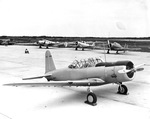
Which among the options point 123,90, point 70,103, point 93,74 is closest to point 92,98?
point 70,103

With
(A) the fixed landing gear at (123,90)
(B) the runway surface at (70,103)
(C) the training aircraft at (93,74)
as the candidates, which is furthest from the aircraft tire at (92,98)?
(A) the fixed landing gear at (123,90)

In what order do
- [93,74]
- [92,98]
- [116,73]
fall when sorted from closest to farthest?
[92,98], [116,73], [93,74]

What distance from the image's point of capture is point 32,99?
8758mm

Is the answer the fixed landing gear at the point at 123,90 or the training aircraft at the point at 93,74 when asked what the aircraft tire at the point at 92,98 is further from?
the fixed landing gear at the point at 123,90

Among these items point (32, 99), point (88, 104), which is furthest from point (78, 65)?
point (32, 99)

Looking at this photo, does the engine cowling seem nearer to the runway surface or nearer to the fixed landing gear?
the fixed landing gear

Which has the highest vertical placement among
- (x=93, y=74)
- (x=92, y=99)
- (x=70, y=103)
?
(x=93, y=74)

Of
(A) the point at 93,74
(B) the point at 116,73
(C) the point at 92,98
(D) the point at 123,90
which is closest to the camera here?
(C) the point at 92,98

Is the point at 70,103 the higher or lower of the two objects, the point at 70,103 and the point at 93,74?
the lower

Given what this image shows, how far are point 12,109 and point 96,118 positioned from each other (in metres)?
3.26

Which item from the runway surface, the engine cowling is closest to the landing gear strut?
the runway surface

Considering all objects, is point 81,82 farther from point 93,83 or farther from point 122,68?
point 122,68

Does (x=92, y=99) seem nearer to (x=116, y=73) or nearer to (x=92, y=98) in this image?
(x=92, y=98)

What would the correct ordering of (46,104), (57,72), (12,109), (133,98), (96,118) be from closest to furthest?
(96,118) → (12,109) → (46,104) → (133,98) → (57,72)
